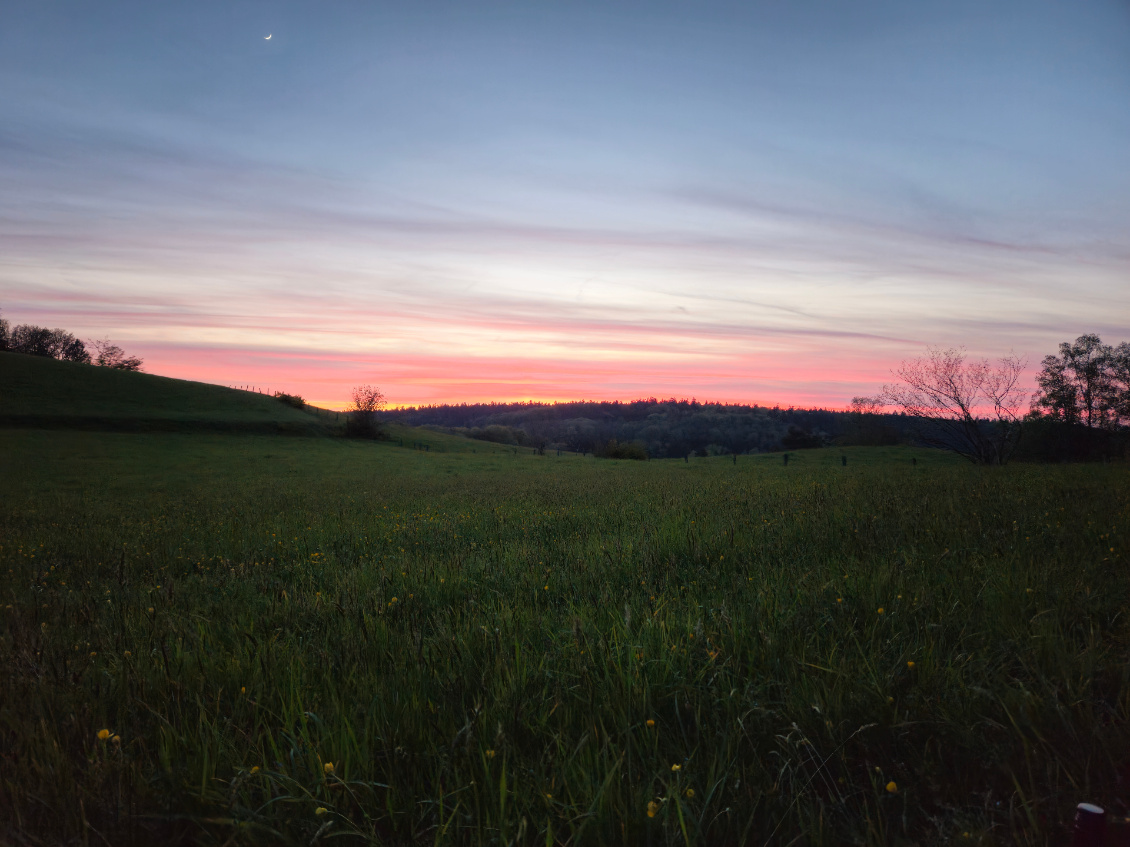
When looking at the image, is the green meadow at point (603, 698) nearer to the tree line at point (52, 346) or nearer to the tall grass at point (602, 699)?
the tall grass at point (602, 699)

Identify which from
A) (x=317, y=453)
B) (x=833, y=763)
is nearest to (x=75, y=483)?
(x=317, y=453)

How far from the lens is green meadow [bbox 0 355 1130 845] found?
7.01 ft

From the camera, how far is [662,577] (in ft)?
17.7

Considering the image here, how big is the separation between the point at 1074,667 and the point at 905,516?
490cm

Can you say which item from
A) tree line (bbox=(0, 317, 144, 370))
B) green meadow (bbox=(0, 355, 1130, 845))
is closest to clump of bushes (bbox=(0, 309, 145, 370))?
tree line (bbox=(0, 317, 144, 370))

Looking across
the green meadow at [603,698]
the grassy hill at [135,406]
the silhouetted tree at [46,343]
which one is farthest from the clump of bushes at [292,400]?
the green meadow at [603,698]

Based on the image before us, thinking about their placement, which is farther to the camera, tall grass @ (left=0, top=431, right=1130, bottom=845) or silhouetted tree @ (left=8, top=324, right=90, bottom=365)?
silhouetted tree @ (left=8, top=324, right=90, bottom=365)

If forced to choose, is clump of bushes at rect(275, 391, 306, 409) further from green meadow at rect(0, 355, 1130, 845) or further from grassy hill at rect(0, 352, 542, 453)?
green meadow at rect(0, 355, 1130, 845)

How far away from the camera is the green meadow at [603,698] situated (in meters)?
2.14

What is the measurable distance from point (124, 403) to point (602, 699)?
291ft

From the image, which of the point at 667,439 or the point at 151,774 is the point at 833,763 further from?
the point at 667,439

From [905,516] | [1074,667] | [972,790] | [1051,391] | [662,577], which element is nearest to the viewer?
[972,790]

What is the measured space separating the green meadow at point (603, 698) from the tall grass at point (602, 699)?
0.02 metres

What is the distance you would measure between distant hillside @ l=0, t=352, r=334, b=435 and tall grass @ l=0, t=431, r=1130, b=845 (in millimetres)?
74476
